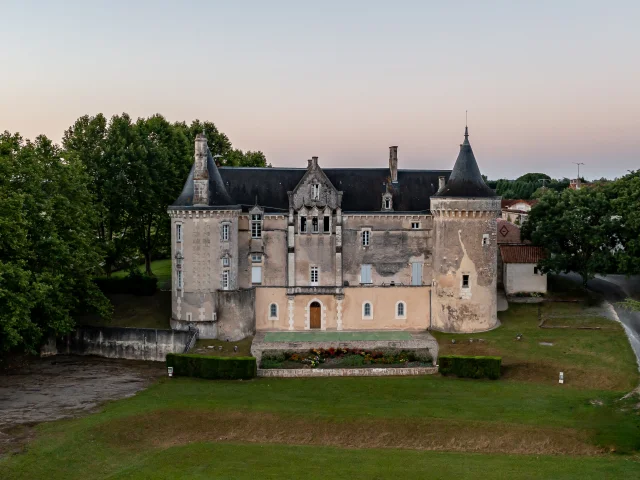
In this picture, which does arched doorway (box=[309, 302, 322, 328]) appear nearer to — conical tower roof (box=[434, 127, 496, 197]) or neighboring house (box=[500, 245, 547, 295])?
conical tower roof (box=[434, 127, 496, 197])

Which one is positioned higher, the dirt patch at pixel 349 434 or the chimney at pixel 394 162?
the chimney at pixel 394 162

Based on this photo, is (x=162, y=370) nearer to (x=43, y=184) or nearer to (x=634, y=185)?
(x=43, y=184)

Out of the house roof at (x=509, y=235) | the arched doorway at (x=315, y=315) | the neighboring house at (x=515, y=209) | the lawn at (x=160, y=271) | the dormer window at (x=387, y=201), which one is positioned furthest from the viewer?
the neighboring house at (x=515, y=209)

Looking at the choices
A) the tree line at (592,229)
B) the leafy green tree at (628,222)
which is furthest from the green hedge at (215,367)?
the leafy green tree at (628,222)

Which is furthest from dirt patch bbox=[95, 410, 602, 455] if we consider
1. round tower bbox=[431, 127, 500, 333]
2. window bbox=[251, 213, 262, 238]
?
window bbox=[251, 213, 262, 238]

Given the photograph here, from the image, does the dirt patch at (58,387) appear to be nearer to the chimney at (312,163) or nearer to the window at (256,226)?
the window at (256,226)

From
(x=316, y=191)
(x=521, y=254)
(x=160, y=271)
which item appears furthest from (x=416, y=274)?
(x=160, y=271)
